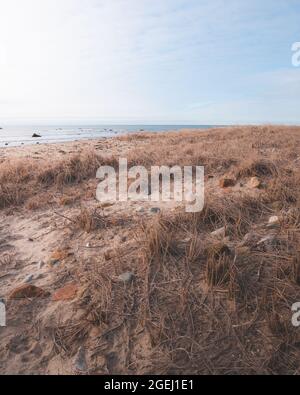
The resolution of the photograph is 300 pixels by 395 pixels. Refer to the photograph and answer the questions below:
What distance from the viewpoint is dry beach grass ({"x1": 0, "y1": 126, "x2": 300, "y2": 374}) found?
2.38 m

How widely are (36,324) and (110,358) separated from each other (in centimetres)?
75

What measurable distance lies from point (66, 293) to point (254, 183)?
3.28m

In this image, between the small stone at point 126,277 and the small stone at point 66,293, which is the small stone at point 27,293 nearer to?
the small stone at point 66,293

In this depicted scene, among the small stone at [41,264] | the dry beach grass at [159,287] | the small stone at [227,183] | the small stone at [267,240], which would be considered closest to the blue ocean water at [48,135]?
the small stone at [227,183]

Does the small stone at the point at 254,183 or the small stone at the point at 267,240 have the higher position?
the small stone at the point at 254,183

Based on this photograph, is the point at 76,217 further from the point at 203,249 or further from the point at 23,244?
the point at 203,249

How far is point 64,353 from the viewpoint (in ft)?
8.13

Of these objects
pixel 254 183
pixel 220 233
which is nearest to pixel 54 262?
pixel 220 233

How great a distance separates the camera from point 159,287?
2.92 metres

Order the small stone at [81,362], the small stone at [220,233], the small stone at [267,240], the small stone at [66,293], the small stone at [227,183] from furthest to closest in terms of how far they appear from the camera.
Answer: the small stone at [227,183]
the small stone at [220,233]
the small stone at [267,240]
the small stone at [66,293]
the small stone at [81,362]

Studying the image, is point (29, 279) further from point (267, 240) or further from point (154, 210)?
point (267, 240)

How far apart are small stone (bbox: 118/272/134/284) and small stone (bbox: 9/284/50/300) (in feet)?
2.27

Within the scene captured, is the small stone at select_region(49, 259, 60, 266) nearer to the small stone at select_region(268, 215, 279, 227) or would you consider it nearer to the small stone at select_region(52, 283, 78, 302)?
the small stone at select_region(52, 283, 78, 302)

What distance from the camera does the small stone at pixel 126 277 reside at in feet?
9.99
